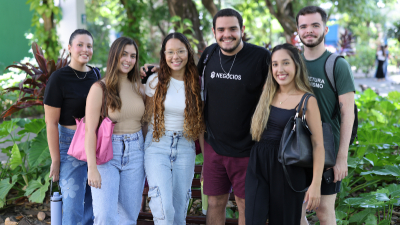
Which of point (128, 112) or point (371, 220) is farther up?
point (128, 112)

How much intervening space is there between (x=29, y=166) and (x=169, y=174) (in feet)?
7.37

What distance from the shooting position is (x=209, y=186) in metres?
2.86

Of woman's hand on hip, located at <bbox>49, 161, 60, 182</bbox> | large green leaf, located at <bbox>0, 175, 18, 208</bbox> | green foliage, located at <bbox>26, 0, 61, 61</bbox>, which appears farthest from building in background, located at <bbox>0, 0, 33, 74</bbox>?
woman's hand on hip, located at <bbox>49, 161, 60, 182</bbox>

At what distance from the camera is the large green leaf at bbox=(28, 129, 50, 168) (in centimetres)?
370

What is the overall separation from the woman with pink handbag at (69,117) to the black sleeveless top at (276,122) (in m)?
1.51

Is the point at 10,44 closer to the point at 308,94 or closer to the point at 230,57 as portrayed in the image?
the point at 230,57

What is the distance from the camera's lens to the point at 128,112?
265cm

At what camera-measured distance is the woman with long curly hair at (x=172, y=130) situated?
2.63 metres

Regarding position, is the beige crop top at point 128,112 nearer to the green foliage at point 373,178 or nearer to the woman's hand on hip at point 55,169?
the woman's hand on hip at point 55,169

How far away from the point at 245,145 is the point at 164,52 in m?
1.00

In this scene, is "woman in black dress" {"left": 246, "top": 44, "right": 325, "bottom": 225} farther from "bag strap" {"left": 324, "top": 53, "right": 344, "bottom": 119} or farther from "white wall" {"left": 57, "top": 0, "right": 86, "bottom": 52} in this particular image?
"white wall" {"left": 57, "top": 0, "right": 86, "bottom": 52}

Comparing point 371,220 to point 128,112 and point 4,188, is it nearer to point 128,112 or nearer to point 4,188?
point 128,112

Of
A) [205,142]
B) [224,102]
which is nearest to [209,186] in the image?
[205,142]

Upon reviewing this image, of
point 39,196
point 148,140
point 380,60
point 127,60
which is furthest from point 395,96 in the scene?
point 380,60
